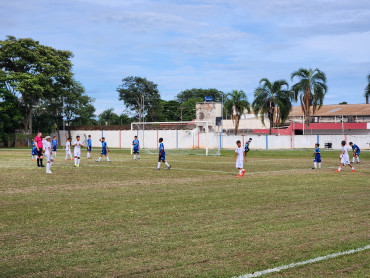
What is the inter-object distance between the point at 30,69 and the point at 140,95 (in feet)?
95.1

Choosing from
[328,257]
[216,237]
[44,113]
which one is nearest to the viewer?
[328,257]

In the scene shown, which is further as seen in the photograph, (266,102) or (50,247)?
(266,102)

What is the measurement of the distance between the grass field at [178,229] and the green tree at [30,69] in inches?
2193

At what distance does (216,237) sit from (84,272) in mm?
3100

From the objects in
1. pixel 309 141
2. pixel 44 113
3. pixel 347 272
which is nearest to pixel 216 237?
pixel 347 272

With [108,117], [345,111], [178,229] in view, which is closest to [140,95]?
[108,117]

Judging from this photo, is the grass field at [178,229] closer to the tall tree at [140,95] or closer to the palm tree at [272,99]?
the palm tree at [272,99]

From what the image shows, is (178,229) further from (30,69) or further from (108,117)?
(108,117)

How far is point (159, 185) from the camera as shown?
18703mm

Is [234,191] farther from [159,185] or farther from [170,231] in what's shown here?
[170,231]

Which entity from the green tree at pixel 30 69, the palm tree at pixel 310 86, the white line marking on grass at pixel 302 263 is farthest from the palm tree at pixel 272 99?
the white line marking on grass at pixel 302 263

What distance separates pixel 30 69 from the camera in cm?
7462

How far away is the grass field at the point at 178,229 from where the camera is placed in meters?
7.21

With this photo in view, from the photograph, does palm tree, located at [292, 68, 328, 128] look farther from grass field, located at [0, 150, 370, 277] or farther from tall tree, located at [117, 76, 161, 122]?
grass field, located at [0, 150, 370, 277]
